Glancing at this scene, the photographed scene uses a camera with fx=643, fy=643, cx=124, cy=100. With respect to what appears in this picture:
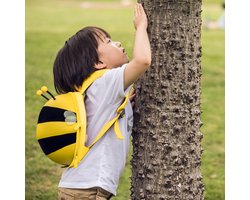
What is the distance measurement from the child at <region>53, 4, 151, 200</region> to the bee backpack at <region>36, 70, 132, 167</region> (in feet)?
0.10

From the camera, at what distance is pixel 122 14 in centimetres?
1495

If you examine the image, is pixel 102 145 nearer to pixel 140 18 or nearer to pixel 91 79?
pixel 91 79

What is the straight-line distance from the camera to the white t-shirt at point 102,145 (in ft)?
9.93

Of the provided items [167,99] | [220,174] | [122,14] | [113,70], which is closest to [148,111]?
[167,99]

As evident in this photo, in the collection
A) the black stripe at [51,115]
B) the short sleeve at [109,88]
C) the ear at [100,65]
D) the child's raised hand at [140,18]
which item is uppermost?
the child's raised hand at [140,18]

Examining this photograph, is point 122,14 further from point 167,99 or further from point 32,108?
point 167,99

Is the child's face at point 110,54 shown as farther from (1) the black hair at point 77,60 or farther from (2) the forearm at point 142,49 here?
(2) the forearm at point 142,49

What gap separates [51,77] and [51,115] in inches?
186

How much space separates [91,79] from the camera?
3094 mm

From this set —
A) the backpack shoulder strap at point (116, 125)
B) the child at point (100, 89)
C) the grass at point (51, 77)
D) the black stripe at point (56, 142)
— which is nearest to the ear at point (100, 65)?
the child at point (100, 89)

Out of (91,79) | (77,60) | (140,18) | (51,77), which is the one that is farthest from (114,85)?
(51,77)

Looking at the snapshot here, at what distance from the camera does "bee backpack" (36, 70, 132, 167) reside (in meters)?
3.05

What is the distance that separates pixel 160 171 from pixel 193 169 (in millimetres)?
179

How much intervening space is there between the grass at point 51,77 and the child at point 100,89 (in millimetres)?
1852
